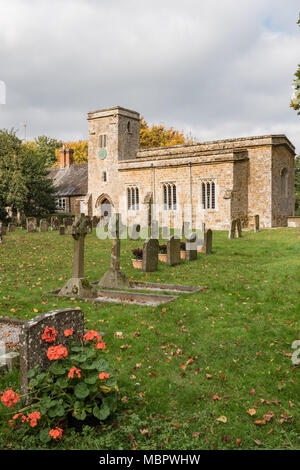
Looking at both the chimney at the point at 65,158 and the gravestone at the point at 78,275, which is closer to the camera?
the gravestone at the point at 78,275

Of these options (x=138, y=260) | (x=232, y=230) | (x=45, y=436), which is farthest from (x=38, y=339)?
(x=232, y=230)

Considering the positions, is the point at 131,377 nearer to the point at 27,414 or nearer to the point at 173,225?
the point at 27,414

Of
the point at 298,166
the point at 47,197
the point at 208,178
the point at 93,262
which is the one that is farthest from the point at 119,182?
the point at 298,166

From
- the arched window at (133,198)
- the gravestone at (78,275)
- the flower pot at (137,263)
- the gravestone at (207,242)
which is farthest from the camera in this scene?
the arched window at (133,198)

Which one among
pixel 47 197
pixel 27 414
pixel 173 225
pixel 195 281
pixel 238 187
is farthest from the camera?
pixel 47 197

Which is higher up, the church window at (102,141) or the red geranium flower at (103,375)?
the church window at (102,141)

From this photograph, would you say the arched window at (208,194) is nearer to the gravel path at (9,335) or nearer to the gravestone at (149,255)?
the gravestone at (149,255)

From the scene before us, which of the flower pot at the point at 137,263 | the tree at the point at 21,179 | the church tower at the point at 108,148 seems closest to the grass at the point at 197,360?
the flower pot at the point at 137,263

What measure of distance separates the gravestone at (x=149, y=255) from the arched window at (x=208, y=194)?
1672cm

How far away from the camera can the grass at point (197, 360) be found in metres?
3.75

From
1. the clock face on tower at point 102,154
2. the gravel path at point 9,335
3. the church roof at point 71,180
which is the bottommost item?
the gravel path at point 9,335

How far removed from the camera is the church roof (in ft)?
131

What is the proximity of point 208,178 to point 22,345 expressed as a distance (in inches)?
990

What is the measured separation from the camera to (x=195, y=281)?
10.3 meters
